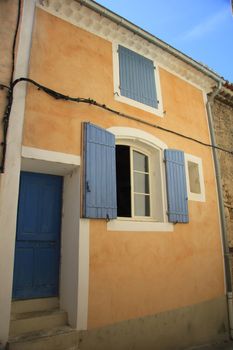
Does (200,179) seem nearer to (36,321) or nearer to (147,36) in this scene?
(147,36)

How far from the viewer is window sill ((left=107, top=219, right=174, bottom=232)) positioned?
4.43 m

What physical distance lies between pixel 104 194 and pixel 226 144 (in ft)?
14.8

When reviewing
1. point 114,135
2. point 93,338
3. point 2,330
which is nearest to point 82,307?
point 93,338

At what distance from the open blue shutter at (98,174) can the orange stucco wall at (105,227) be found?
0.17m

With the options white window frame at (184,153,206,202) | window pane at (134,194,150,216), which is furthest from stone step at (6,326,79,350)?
white window frame at (184,153,206,202)

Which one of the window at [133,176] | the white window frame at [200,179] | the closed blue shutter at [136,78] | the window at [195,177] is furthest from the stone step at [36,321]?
the closed blue shutter at [136,78]

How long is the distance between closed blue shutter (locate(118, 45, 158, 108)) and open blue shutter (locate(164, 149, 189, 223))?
126cm

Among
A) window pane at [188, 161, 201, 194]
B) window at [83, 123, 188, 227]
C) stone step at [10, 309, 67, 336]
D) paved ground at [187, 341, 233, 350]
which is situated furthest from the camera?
window pane at [188, 161, 201, 194]

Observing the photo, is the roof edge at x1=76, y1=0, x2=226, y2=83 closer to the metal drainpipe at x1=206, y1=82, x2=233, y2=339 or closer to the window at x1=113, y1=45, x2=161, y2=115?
the window at x1=113, y1=45, x2=161, y2=115

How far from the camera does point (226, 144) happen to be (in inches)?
286

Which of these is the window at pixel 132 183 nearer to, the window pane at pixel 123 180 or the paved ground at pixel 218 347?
the window pane at pixel 123 180

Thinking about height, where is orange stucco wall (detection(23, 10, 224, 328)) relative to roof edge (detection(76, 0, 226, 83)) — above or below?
below

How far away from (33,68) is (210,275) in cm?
539

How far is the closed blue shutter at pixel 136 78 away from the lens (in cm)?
549
